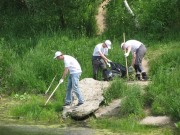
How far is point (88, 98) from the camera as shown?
17.3 m

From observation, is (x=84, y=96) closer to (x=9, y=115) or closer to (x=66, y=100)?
(x=66, y=100)

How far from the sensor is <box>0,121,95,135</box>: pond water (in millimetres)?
14062

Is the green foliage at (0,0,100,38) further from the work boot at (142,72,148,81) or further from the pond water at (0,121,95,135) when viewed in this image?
the pond water at (0,121,95,135)

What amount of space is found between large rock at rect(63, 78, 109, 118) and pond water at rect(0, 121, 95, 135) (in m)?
1.17

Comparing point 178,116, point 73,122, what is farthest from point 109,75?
point 178,116

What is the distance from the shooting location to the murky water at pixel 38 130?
1406cm

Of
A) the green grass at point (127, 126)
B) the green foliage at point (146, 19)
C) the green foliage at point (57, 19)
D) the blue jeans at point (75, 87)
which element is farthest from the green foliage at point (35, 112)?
Result: the green foliage at point (146, 19)

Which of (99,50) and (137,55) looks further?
(99,50)

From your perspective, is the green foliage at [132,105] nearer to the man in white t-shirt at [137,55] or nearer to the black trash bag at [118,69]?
the man in white t-shirt at [137,55]

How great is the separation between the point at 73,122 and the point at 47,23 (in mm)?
10723

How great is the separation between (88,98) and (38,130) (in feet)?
10.6

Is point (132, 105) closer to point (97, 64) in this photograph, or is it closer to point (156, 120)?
point (156, 120)

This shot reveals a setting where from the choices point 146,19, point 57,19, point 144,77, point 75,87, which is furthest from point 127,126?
point 57,19

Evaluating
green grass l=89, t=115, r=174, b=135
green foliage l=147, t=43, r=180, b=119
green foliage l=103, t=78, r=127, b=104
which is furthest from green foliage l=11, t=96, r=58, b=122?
green foliage l=147, t=43, r=180, b=119
